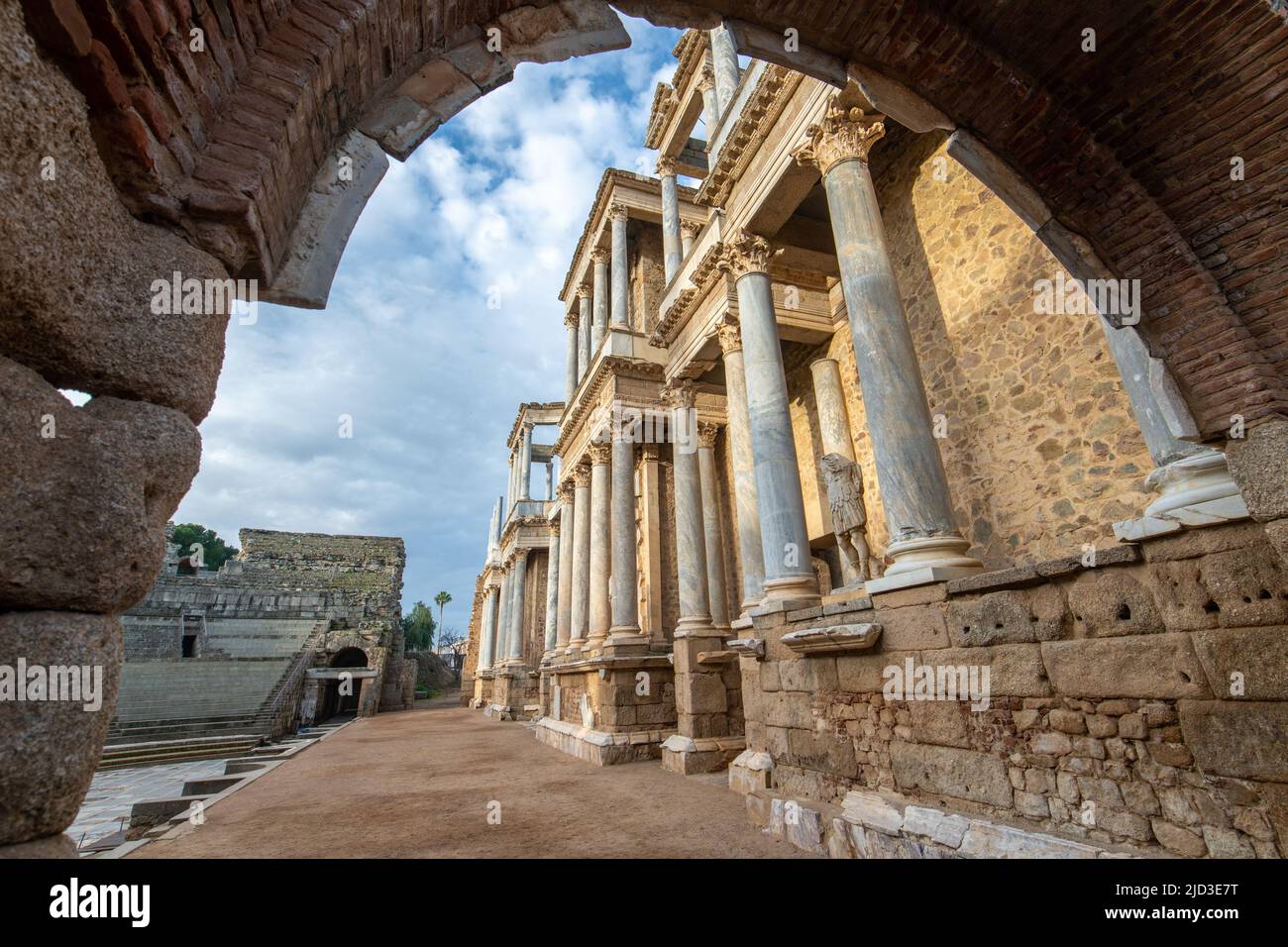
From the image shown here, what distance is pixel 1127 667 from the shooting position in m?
3.38

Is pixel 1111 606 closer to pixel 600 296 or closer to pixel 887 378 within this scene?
pixel 887 378

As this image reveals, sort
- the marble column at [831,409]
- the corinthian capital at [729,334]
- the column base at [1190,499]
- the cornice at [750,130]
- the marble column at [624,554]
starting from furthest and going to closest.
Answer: the marble column at [624,554], the marble column at [831,409], the corinthian capital at [729,334], the cornice at [750,130], the column base at [1190,499]

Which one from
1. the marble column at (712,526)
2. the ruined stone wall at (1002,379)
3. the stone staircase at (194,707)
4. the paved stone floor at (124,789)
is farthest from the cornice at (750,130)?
the stone staircase at (194,707)

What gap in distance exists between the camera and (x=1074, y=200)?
3.59 m

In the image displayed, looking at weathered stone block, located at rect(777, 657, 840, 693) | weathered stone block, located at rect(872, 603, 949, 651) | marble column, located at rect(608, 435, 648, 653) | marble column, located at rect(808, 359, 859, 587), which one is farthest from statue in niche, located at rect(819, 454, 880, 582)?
marble column, located at rect(608, 435, 648, 653)

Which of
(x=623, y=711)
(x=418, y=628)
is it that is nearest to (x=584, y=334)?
(x=623, y=711)

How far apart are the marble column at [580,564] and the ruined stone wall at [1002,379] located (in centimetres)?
809

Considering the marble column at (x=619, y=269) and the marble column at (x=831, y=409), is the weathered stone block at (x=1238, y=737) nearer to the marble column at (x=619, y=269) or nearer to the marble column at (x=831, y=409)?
the marble column at (x=831, y=409)

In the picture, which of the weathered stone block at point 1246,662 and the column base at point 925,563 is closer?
the weathered stone block at point 1246,662

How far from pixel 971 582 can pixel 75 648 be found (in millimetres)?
4929

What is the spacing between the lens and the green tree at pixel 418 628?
54.9m

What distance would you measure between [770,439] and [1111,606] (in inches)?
182

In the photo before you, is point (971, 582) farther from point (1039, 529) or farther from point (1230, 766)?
point (1039, 529)

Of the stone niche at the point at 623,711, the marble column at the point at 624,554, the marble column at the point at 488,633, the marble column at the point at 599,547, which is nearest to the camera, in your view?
the stone niche at the point at 623,711
